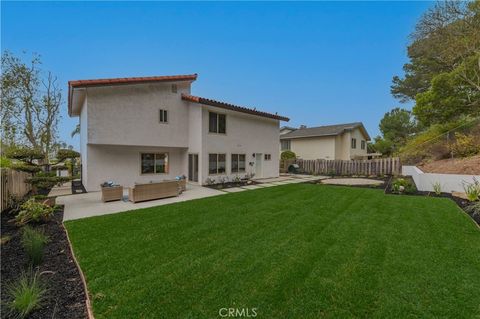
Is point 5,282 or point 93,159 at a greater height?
point 93,159

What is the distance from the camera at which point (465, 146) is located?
12672 mm

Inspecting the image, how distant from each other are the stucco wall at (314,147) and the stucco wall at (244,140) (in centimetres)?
908

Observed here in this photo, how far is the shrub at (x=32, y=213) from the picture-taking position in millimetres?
5984

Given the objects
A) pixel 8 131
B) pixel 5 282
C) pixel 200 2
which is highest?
pixel 200 2

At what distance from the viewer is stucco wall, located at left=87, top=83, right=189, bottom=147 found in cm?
1081

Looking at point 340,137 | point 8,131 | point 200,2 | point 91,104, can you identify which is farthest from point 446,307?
point 8,131

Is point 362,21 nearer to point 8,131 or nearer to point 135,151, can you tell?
point 135,151

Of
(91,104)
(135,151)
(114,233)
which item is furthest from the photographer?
(135,151)

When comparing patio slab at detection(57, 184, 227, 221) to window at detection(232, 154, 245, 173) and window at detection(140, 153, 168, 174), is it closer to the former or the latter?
window at detection(140, 153, 168, 174)

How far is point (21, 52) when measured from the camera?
17.3 m

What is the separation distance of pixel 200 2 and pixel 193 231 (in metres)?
11.8

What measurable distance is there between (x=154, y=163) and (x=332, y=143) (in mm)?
19228

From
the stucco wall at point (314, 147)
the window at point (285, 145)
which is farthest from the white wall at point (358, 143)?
the window at point (285, 145)

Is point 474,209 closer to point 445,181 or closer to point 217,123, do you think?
point 445,181
